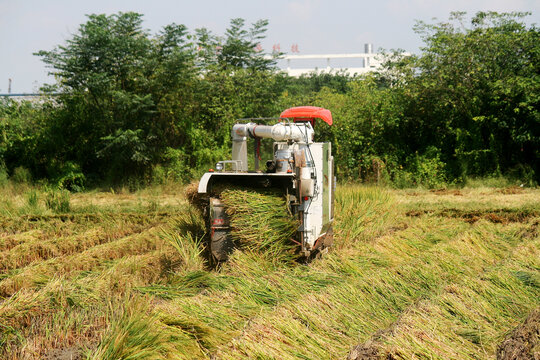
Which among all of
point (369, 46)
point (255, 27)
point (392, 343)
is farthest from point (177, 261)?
point (369, 46)

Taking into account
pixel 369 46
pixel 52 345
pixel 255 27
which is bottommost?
pixel 52 345

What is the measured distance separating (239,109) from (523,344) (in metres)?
14.9

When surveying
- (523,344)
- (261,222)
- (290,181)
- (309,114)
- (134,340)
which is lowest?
(523,344)

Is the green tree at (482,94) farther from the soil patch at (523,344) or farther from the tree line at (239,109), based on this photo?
the soil patch at (523,344)

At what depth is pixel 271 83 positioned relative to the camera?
19031 mm

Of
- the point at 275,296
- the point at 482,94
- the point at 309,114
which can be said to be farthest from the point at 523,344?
the point at 482,94

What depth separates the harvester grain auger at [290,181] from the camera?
691 cm

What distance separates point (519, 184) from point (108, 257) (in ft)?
41.1

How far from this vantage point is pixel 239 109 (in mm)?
18312

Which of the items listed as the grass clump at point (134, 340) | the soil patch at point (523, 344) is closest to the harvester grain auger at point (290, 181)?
the grass clump at point (134, 340)

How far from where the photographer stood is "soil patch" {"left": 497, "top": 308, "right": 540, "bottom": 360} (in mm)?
3942

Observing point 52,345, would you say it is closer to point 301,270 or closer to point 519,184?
point 301,270

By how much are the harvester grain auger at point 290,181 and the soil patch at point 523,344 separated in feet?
10.1

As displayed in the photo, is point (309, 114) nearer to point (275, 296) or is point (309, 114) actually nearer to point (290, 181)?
point (290, 181)
